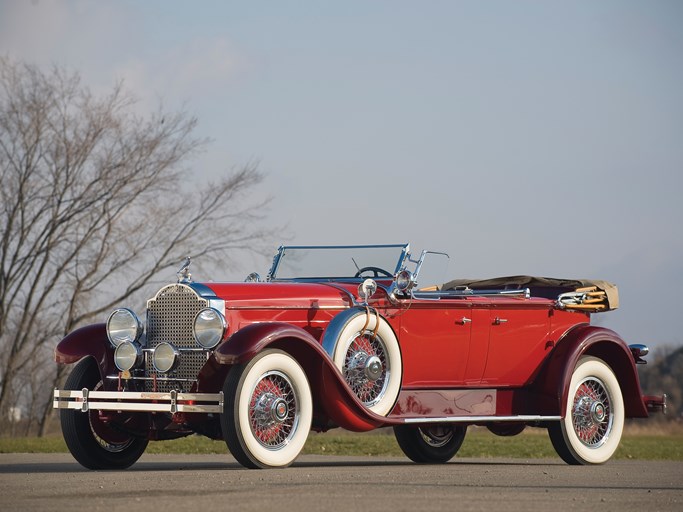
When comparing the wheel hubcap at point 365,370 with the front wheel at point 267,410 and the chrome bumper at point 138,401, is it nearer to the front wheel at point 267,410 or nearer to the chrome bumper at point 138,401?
the front wheel at point 267,410

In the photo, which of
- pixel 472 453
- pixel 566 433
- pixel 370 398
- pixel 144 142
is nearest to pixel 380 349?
pixel 370 398

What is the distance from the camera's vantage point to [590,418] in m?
11.3

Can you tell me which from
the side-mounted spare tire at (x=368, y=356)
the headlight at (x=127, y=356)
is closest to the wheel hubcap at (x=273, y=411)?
the side-mounted spare tire at (x=368, y=356)

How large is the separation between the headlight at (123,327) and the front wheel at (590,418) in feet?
13.0

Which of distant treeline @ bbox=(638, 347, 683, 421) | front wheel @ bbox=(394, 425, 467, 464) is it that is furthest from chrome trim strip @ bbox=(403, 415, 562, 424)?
distant treeline @ bbox=(638, 347, 683, 421)

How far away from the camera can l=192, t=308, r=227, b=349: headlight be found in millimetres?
9141

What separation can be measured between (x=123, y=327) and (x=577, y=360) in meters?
4.28

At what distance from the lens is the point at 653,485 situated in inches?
330

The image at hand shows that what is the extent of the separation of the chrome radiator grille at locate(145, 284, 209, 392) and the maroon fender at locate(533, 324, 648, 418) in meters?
3.51

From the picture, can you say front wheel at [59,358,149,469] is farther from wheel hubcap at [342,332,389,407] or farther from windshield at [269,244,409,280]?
windshield at [269,244,409,280]

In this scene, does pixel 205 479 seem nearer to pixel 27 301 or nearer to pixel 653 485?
pixel 653 485

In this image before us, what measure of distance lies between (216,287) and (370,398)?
61.2 inches

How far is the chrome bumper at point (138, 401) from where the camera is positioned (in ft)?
28.5

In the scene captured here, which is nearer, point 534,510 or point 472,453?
point 534,510
